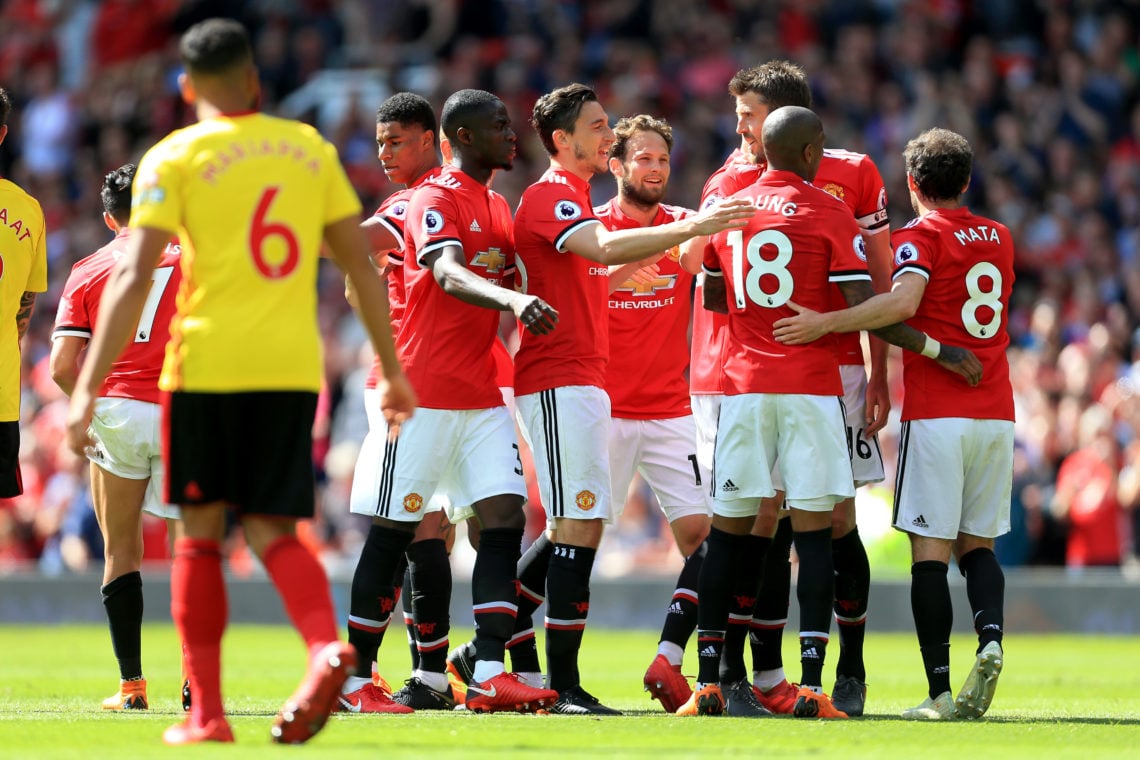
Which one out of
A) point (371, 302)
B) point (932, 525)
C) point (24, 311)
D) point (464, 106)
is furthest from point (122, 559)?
point (932, 525)

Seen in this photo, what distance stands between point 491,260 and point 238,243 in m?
2.28

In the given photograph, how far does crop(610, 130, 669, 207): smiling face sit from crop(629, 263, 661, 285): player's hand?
1.17 feet

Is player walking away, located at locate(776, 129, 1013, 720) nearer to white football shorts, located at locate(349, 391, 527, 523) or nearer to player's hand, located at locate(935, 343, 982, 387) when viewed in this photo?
player's hand, located at locate(935, 343, 982, 387)

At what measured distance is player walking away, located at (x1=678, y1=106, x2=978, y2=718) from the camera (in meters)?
7.92

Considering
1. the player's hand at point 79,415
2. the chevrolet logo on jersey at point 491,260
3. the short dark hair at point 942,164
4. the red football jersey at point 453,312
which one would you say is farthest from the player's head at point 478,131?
the player's hand at point 79,415

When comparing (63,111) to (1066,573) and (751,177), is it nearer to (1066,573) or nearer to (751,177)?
(1066,573)

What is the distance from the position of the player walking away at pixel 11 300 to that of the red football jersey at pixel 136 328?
23 cm

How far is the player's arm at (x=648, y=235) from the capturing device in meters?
7.72

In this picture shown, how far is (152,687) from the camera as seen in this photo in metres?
10.5

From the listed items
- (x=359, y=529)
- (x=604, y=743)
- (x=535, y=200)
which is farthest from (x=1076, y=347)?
(x=604, y=743)

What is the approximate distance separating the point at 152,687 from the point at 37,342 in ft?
41.3

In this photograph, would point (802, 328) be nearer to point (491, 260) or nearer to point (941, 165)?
point (941, 165)

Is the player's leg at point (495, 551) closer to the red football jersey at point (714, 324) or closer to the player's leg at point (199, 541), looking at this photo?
the red football jersey at point (714, 324)

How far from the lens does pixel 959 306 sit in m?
8.40
